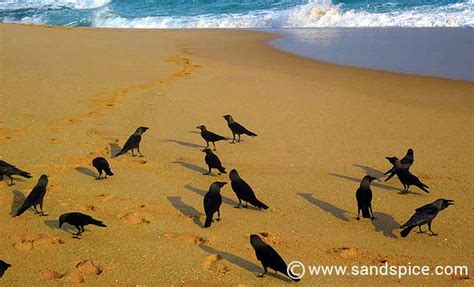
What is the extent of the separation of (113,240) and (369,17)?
63.3ft

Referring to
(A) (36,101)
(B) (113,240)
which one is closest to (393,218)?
(B) (113,240)

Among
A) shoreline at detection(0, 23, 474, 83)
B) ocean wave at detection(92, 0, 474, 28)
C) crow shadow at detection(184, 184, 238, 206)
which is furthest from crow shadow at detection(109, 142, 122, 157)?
ocean wave at detection(92, 0, 474, 28)

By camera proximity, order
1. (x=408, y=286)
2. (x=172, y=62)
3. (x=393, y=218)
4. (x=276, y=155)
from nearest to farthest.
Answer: (x=408, y=286), (x=393, y=218), (x=276, y=155), (x=172, y=62)

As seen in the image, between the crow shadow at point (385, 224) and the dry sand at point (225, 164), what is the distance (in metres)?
0.02

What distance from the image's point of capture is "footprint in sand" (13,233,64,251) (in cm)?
431

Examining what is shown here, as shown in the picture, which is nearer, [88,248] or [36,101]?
[88,248]

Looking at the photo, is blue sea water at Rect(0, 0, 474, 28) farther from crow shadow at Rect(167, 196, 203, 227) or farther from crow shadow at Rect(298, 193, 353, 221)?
crow shadow at Rect(167, 196, 203, 227)

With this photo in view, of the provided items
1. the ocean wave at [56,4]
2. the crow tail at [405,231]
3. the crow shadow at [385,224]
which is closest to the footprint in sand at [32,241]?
the crow shadow at [385,224]

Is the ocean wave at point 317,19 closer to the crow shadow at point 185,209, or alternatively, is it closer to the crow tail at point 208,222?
the crow shadow at point 185,209

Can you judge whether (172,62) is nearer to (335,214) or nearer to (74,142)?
(74,142)

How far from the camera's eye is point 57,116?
8211 mm

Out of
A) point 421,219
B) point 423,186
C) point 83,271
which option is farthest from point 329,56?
point 83,271

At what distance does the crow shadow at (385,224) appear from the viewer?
4668mm

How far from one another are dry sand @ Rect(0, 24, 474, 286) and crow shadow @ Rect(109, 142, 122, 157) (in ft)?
0.12
